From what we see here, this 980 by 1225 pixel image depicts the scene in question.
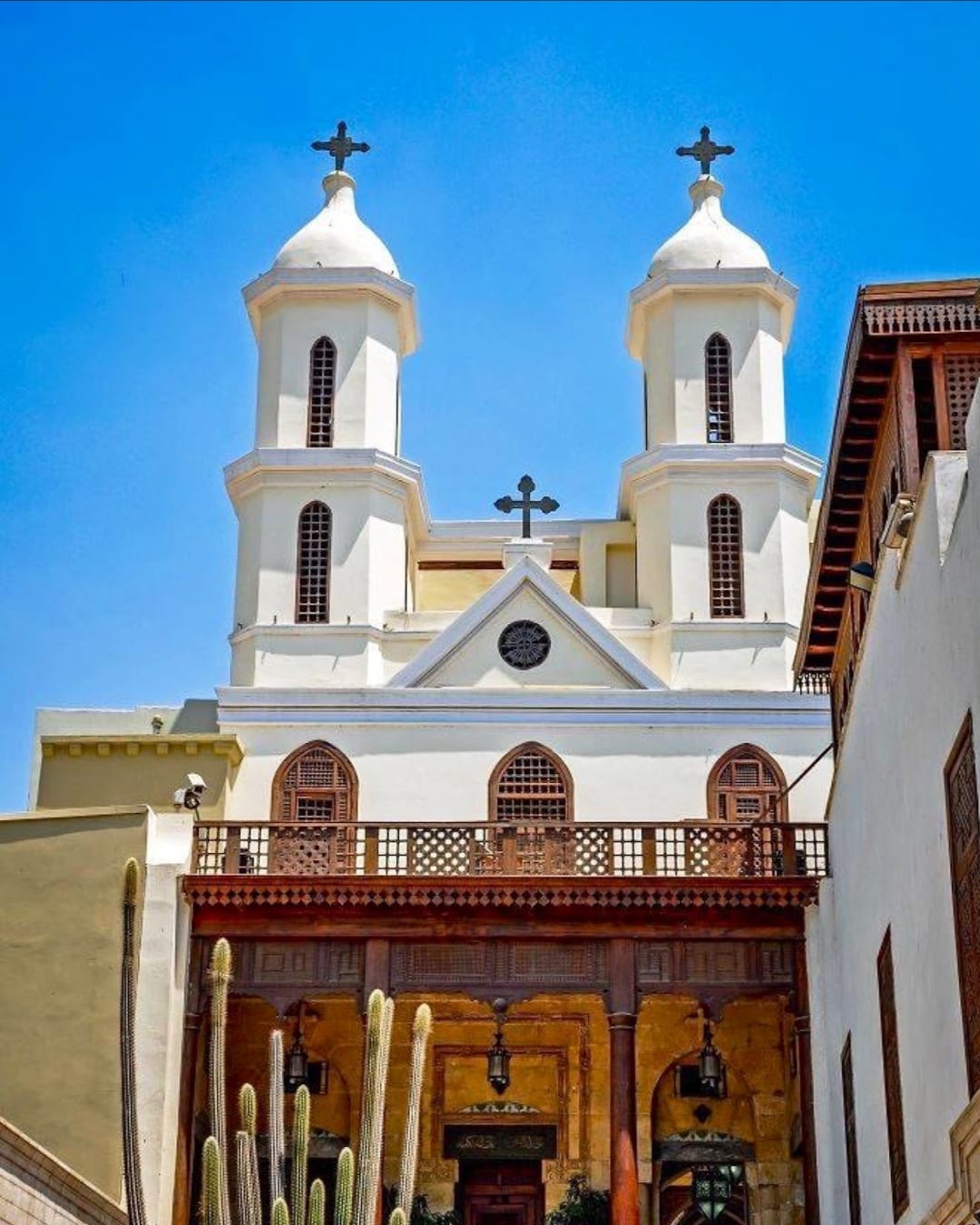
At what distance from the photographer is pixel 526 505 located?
3288 cm

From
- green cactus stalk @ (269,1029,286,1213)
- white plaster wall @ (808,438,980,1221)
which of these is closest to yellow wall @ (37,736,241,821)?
green cactus stalk @ (269,1029,286,1213)

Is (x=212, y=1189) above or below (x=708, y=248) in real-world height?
below

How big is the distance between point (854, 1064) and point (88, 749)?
1152 cm

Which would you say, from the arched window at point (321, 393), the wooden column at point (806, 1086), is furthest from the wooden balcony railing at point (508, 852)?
the arched window at point (321, 393)

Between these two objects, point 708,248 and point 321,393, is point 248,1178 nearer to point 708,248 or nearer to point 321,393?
point 321,393

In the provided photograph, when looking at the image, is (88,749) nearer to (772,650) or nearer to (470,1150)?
(470,1150)

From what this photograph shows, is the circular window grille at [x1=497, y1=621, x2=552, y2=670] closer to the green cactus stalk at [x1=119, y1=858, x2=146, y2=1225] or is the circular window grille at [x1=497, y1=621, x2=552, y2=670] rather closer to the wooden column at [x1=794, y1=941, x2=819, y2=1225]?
the wooden column at [x1=794, y1=941, x2=819, y2=1225]

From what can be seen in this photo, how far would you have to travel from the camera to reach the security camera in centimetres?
2581

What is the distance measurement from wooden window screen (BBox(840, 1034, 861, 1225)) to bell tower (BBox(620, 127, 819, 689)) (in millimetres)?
8720

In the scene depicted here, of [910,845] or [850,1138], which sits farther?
[850,1138]

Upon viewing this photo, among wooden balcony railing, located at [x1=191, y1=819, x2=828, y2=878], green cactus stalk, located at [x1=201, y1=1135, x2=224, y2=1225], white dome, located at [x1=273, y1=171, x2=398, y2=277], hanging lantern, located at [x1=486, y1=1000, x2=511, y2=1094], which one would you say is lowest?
green cactus stalk, located at [x1=201, y1=1135, x2=224, y2=1225]

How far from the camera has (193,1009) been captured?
24.4 m

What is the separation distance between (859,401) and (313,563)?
518 inches

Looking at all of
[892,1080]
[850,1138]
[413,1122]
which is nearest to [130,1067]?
[413,1122]
